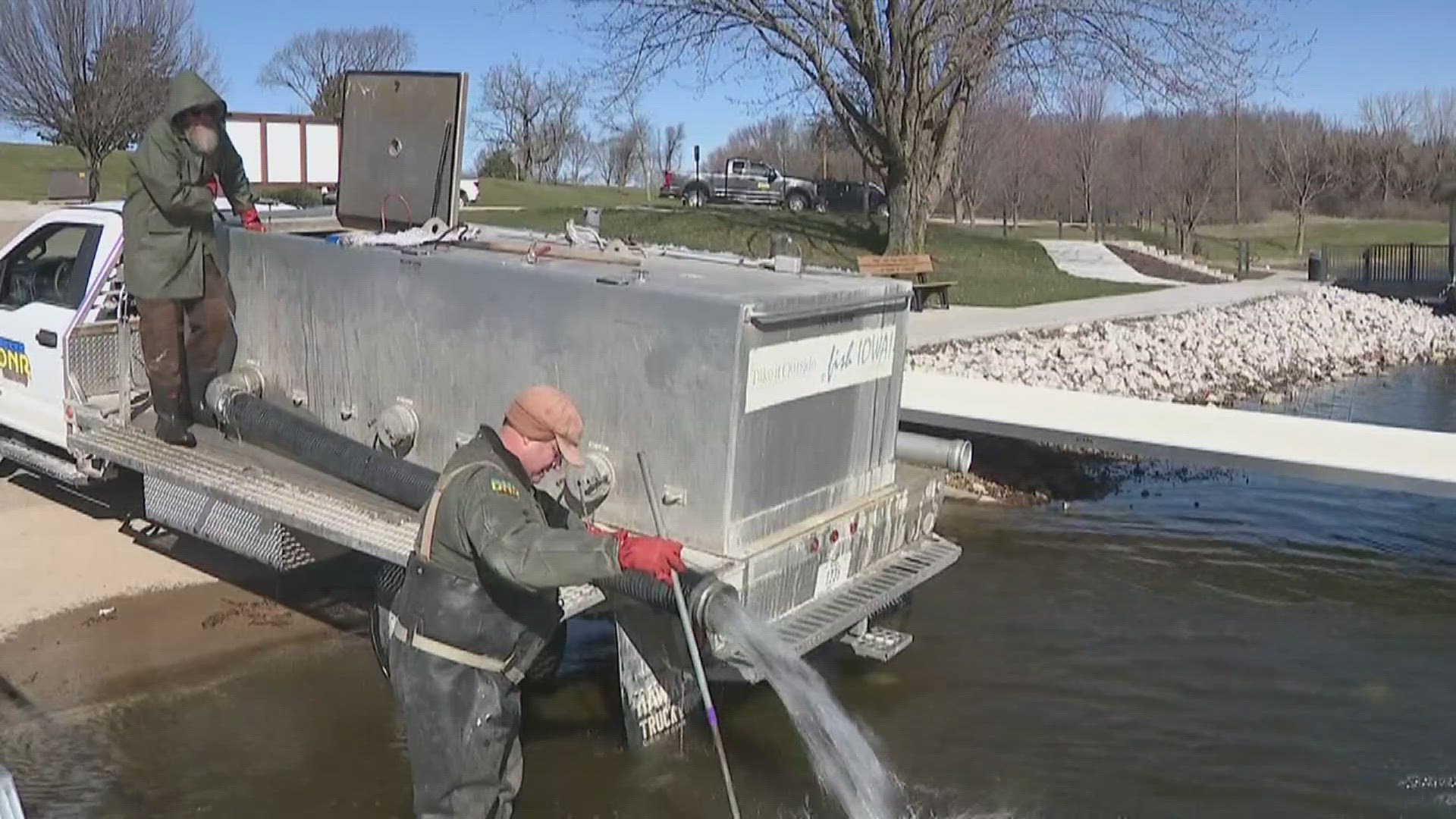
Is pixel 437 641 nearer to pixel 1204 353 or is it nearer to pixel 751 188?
pixel 1204 353

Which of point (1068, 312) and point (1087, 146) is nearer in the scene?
point (1068, 312)

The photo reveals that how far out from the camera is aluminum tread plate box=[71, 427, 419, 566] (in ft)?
20.7

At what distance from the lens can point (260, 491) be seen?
6.92 metres

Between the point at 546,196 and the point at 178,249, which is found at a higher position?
the point at 546,196

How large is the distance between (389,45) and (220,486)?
249 feet

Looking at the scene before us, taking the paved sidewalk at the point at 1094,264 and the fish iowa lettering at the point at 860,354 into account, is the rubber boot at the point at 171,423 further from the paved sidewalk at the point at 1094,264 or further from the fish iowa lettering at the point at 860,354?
the paved sidewalk at the point at 1094,264

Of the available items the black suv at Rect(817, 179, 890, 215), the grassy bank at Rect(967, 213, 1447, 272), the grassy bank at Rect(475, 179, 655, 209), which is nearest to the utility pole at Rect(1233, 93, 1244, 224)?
the grassy bank at Rect(967, 213, 1447, 272)

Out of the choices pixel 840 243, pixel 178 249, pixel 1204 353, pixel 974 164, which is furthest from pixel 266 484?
pixel 974 164

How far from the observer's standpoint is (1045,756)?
255 inches

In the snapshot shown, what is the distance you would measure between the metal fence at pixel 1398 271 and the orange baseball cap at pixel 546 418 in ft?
97.5

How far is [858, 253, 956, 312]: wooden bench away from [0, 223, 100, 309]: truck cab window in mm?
11753

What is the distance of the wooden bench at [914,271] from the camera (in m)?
20.0

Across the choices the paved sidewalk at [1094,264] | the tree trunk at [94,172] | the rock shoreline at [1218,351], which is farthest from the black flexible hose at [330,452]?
the tree trunk at [94,172]

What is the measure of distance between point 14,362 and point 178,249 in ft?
7.73
